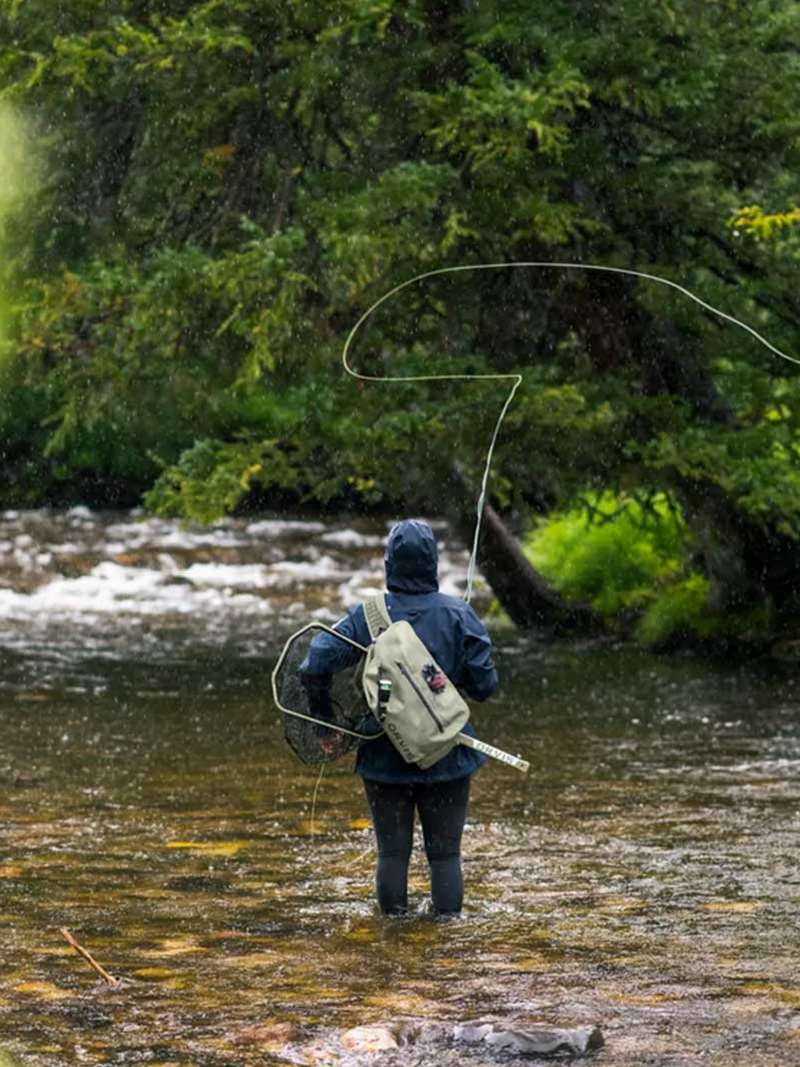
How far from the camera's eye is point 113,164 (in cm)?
1593

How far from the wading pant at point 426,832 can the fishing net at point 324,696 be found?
0.21 metres

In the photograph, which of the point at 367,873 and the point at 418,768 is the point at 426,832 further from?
the point at 367,873

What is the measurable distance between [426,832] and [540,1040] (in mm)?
1955

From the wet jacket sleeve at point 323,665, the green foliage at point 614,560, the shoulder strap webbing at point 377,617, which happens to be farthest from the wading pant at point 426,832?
the green foliage at point 614,560

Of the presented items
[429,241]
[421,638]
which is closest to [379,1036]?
[421,638]

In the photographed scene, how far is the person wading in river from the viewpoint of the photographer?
7.00 m

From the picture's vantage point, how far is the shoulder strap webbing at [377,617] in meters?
7.06

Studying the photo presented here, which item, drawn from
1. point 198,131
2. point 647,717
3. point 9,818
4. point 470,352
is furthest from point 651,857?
point 198,131

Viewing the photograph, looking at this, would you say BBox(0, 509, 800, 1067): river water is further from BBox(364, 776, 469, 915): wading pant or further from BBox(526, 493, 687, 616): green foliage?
BBox(526, 493, 687, 616): green foliage

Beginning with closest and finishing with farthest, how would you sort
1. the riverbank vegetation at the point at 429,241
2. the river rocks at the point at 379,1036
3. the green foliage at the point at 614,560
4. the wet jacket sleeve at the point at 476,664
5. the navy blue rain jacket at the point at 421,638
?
the river rocks at the point at 379,1036 → the navy blue rain jacket at the point at 421,638 → the wet jacket sleeve at the point at 476,664 → the riverbank vegetation at the point at 429,241 → the green foliage at the point at 614,560

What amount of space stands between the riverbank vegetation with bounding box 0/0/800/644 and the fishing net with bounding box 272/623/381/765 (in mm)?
6268

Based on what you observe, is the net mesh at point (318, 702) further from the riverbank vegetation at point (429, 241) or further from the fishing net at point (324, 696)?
the riverbank vegetation at point (429, 241)

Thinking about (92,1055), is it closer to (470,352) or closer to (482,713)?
(482,713)

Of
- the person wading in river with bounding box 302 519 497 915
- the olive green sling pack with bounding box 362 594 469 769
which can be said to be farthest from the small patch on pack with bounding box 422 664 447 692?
the person wading in river with bounding box 302 519 497 915
